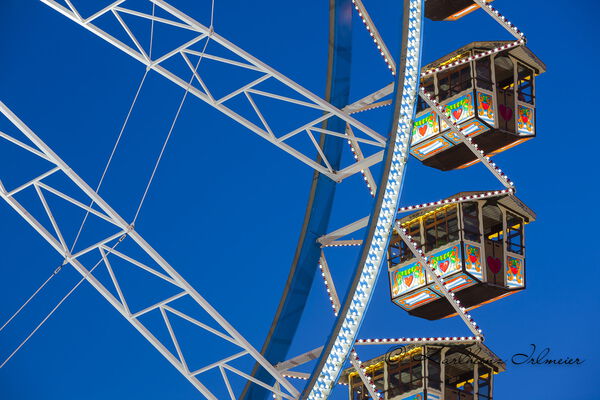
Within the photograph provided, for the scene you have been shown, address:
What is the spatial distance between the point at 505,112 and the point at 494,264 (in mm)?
2434

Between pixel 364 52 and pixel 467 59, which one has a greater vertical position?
pixel 364 52

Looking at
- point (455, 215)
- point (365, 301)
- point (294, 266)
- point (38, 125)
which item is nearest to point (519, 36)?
point (455, 215)

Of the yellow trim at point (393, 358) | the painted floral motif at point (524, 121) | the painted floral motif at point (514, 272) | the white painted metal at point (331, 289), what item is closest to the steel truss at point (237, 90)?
the white painted metal at point (331, 289)

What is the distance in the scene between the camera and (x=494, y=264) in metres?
16.5

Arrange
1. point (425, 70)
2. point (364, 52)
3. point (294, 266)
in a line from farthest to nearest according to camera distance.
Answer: point (364, 52)
point (425, 70)
point (294, 266)

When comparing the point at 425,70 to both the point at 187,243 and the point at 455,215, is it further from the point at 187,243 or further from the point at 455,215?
the point at 187,243

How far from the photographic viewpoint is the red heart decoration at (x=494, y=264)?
1641 cm

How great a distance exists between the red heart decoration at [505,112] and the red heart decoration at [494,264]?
2255 mm

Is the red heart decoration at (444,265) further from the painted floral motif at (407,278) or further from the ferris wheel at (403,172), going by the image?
the painted floral motif at (407,278)

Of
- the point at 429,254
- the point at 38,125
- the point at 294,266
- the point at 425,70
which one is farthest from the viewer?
the point at 38,125

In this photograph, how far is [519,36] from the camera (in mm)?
16906

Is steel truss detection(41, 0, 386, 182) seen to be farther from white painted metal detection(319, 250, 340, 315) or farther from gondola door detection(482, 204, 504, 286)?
gondola door detection(482, 204, 504, 286)

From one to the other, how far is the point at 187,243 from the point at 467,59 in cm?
1719

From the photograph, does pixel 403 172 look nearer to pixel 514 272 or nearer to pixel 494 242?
pixel 494 242
